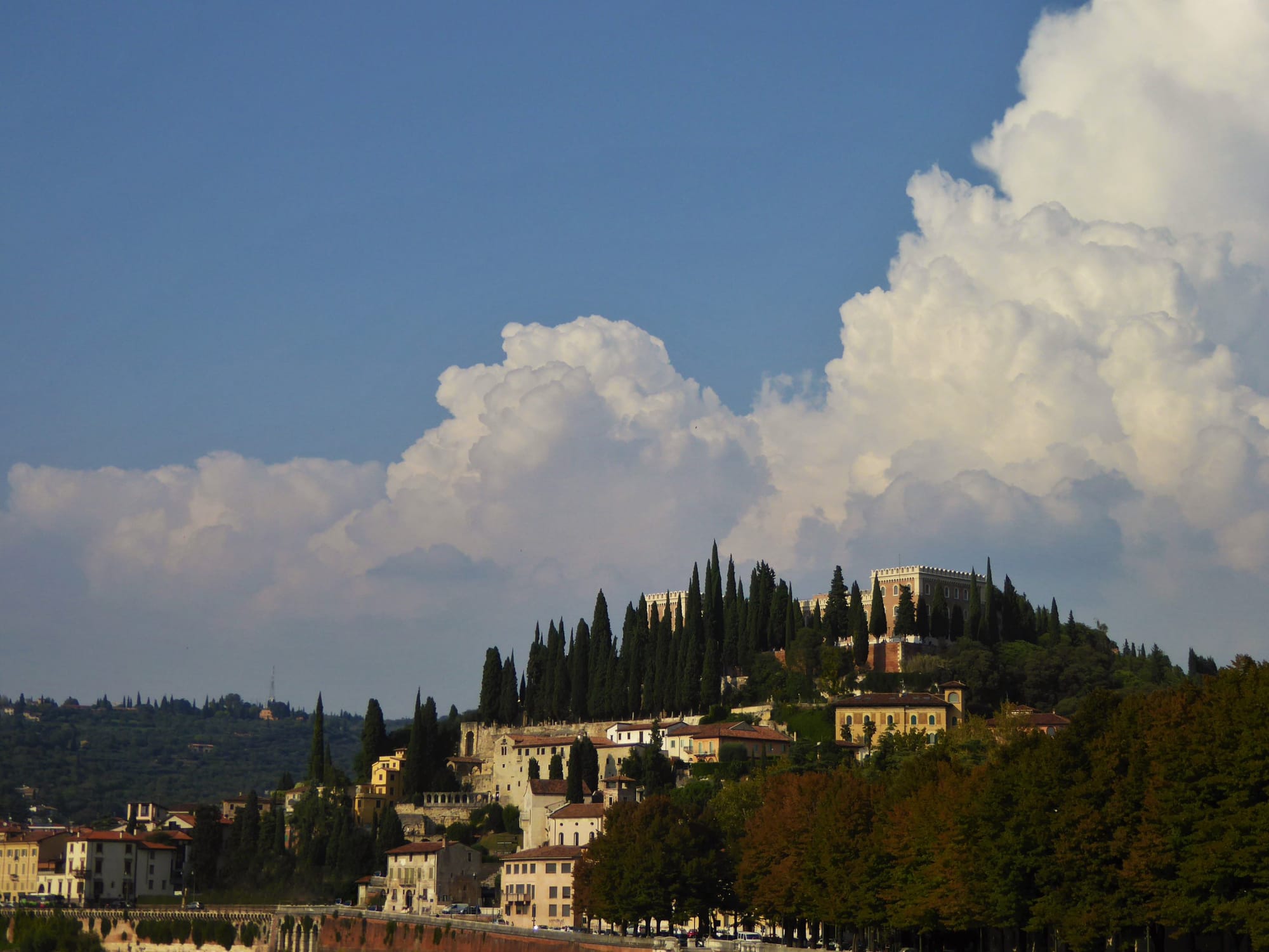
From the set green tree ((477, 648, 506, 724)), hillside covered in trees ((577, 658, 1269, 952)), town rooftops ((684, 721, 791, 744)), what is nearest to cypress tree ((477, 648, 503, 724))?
green tree ((477, 648, 506, 724))

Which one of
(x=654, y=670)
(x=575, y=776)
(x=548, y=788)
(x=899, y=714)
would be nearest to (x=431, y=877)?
(x=548, y=788)

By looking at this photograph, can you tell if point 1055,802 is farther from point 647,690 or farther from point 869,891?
point 647,690

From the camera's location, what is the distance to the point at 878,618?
113 m

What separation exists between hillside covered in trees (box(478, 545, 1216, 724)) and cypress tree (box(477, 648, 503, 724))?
114mm

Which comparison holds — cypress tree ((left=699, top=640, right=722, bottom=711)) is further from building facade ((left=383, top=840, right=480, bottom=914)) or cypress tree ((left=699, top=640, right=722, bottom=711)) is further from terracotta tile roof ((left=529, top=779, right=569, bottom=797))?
building facade ((left=383, top=840, right=480, bottom=914))

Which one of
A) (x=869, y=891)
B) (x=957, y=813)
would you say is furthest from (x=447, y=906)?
(x=957, y=813)

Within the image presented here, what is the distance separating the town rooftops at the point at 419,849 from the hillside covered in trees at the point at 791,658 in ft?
69.4

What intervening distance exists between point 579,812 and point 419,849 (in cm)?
1013

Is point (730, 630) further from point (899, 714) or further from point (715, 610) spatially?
point (899, 714)

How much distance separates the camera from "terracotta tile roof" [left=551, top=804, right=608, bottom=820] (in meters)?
95.0

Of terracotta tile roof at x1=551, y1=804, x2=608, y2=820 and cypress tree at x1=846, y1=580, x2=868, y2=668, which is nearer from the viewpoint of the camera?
terracotta tile roof at x1=551, y1=804, x2=608, y2=820

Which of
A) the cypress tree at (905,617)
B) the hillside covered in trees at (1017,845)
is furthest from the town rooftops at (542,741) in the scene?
the hillside covered in trees at (1017,845)

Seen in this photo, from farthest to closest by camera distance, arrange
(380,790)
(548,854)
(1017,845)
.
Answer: (380,790) < (548,854) < (1017,845)

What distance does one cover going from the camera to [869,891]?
2419 inches
